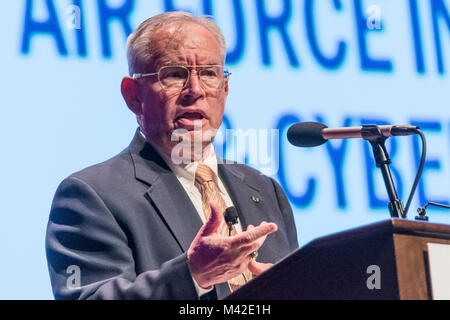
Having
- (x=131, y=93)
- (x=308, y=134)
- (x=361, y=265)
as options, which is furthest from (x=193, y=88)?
(x=361, y=265)

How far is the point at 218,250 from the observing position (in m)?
1.69

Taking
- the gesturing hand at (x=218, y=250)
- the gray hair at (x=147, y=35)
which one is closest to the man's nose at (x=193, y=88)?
the gray hair at (x=147, y=35)

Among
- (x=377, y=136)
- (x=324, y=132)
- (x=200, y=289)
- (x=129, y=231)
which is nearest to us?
(x=200, y=289)

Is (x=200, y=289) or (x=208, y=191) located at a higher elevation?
(x=208, y=191)

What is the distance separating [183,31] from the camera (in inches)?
104

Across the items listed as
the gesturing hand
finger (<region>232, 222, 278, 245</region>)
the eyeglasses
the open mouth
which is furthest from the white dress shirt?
finger (<region>232, 222, 278, 245</region>)

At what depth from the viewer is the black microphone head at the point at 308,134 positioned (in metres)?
2.17

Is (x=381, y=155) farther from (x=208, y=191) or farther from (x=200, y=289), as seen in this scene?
(x=208, y=191)

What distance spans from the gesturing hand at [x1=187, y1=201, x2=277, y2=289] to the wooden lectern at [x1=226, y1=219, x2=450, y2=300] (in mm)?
147

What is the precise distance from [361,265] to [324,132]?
78cm

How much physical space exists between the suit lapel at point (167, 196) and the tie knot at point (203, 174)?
11 centimetres

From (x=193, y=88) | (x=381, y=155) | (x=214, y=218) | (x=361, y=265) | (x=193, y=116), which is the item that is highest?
(x=193, y=88)

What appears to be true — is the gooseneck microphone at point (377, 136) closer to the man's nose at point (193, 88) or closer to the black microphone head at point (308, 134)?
the black microphone head at point (308, 134)

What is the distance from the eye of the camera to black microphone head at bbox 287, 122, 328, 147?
2172mm
